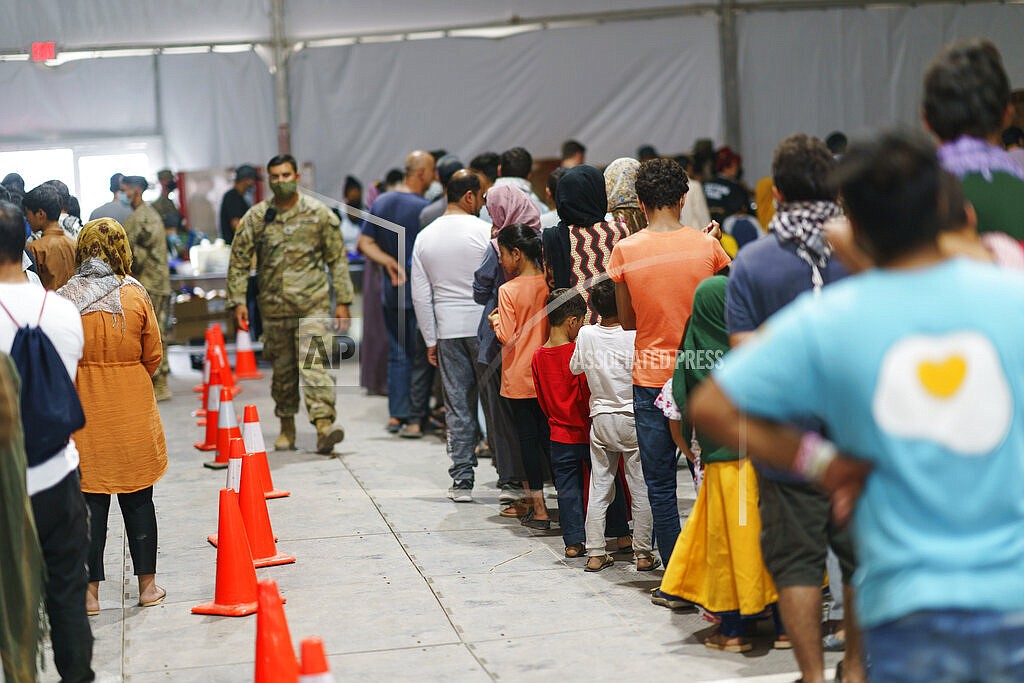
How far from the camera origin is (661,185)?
5125 millimetres

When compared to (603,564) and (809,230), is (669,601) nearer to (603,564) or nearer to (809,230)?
(603,564)

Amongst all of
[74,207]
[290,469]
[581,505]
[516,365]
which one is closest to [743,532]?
[581,505]

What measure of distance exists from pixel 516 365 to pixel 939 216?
4.30m

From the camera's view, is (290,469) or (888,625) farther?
(290,469)

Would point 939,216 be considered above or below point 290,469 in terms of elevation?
above

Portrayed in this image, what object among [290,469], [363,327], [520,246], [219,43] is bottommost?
[290,469]

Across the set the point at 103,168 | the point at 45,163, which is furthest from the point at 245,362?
the point at 45,163

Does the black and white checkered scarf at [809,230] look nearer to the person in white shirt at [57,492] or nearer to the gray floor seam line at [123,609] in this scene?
the person in white shirt at [57,492]

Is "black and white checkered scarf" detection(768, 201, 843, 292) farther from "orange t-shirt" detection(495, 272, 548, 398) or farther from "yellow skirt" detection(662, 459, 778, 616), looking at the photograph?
"orange t-shirt" detection(495, 272, 548, 398)

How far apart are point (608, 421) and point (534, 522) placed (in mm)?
1310

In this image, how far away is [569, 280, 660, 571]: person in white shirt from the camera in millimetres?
5552

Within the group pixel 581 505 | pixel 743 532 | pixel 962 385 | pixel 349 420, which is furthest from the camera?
pixel 349 420

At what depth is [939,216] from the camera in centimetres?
219

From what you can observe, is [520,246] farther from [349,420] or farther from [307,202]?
[349,420]
